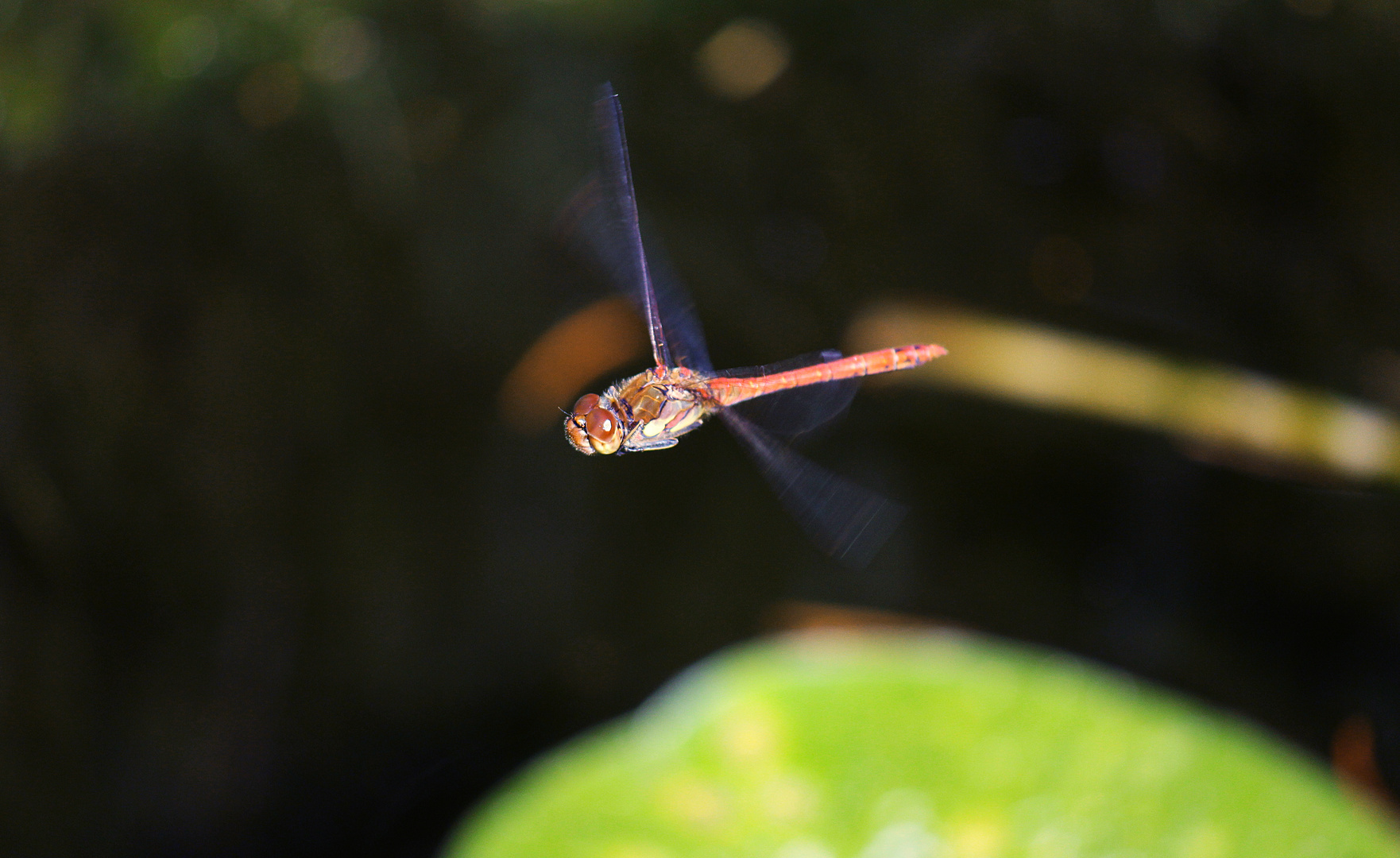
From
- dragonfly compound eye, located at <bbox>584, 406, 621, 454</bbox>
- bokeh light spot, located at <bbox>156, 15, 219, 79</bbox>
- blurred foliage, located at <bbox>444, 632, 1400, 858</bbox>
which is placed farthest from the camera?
bokeh light spot, located at <bbox>156, 15, 219, 79</bbox>

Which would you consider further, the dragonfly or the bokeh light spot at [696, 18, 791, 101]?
the bokeh light spot at [696, 18, 791, 101]

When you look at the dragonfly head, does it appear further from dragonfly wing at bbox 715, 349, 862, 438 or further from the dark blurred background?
the dark blurred background

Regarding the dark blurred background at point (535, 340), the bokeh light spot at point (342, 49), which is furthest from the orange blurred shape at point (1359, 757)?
the bokeh light spot at point (342, 49)

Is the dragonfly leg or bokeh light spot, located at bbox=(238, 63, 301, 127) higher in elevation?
bokeh light spot, located at bbox=(238, 63, 301, 127)

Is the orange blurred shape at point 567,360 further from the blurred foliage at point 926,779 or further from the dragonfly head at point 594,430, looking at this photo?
the dragonfly head at point 594,430

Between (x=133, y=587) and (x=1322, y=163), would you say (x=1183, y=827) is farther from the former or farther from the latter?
(x=133, y=587)

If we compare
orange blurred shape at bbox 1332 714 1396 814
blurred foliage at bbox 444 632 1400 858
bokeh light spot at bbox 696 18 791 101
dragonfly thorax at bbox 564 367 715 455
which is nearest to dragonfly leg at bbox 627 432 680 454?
dragonfly thorax at bbox 564 367 715 455

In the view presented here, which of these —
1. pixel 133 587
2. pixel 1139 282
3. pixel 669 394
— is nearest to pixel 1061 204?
pixel 1139 282
